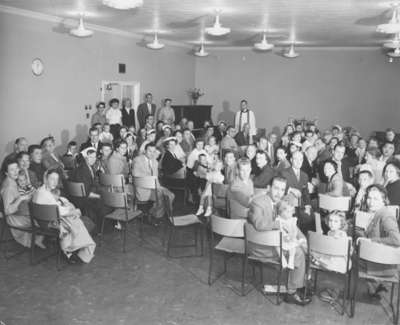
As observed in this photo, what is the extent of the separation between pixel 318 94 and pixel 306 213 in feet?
33.0

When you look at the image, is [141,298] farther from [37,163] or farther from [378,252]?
[37,163]

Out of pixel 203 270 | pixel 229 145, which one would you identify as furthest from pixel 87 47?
pixel 203 270

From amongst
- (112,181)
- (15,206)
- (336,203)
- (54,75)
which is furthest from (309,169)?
(54,75)

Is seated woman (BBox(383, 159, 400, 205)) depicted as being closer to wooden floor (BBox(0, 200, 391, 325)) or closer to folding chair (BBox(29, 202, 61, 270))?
wooden floor (BBox(0, 200, 391, 325))

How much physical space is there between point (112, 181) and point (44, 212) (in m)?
1.75

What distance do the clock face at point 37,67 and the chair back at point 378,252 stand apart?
8175mm

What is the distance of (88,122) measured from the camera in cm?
1170

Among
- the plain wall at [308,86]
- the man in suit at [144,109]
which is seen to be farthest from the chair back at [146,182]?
the plain wall at [308,86]

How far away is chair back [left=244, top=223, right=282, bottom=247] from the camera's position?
4395 millimetres

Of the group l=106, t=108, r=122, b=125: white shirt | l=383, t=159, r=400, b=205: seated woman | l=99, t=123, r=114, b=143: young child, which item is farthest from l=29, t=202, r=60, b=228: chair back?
l=106, t=108, r=122, b=125: white shirt

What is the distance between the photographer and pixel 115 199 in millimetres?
5930

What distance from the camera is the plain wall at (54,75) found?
9.42 m

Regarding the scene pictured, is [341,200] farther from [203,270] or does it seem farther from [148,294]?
[148,294]

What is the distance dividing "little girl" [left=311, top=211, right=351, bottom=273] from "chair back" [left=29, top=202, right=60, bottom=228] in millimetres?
2838
